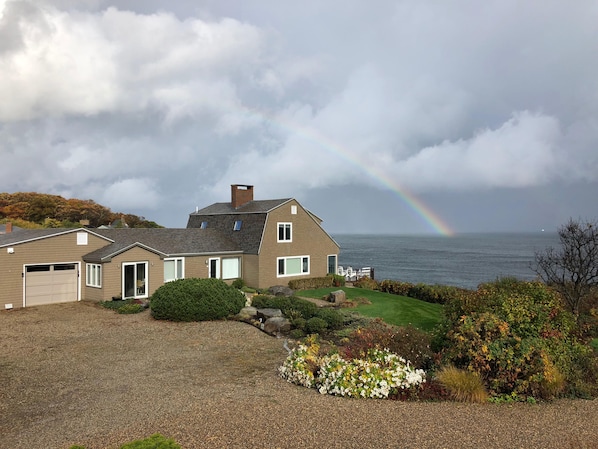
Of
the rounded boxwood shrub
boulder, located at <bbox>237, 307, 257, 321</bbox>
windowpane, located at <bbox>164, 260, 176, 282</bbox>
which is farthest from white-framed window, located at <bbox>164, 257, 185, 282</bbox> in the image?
boulder, located at <bbox>237, 307, 257, 321</bbox>

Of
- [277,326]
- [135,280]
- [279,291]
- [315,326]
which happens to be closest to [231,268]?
[279,291]

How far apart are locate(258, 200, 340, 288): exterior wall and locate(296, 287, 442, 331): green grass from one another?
9.57ft

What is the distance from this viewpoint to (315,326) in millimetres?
18422

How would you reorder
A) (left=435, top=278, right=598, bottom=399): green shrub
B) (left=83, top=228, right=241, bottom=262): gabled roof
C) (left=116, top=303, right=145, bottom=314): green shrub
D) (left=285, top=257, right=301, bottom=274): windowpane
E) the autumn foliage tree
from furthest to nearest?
the autumn foliage tree → (left=285, top=257, right=301, bottom=274): windowpane → (left=83, top=228, right=241, bottom=262): gabled roof → (left=116, top=303, right=145, bottom=314): green shrub → (left=435, top=278, right=598, bottom=399): green shrub

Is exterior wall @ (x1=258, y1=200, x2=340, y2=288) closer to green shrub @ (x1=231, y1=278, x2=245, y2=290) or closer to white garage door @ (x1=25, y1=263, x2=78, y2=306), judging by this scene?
green shrub @ (x1=231, y1=278, x2=245, y2=290)

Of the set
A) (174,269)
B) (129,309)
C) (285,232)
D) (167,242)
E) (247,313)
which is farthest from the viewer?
(285,232)

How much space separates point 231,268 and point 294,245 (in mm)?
5149

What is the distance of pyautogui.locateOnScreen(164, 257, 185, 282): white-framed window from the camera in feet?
100

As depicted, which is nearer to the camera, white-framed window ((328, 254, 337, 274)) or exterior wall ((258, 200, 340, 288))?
exterior wall ((258, 200, 340, 288))

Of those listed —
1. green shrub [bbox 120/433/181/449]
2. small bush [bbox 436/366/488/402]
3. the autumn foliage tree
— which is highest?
the autumn foliage tree

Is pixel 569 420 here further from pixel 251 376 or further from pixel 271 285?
pixel 271 285

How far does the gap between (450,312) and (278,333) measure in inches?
299

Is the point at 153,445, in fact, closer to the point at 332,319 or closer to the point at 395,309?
the point at 332,319

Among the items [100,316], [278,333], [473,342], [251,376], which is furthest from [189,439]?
Answer: [100,316]
